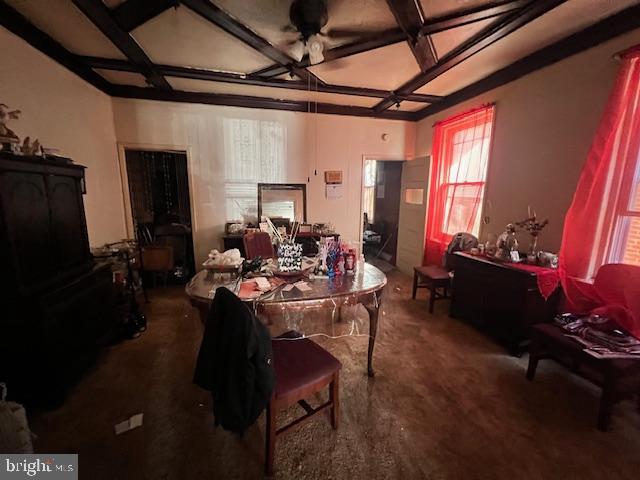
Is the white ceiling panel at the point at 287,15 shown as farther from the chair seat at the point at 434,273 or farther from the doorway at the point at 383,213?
the doorway at the point at 383,213

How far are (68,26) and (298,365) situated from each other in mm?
3194

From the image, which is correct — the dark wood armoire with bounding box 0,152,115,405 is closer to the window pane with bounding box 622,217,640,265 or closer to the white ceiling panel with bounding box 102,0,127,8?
the white ceiling panel with bounding box 102,0,127,8

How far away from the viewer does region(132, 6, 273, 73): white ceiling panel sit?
2.04m

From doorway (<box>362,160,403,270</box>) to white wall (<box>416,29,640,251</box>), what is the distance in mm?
1919

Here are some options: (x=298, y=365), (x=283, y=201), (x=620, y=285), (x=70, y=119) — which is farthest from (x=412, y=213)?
(x=70, y=119)

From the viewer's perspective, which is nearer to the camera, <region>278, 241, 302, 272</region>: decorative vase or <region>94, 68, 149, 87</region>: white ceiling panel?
<region>278, 241, 302, 272</region>: decorative vase

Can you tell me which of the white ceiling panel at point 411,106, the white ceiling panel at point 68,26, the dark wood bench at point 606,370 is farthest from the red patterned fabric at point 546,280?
the white ceiling panel at point 68,26

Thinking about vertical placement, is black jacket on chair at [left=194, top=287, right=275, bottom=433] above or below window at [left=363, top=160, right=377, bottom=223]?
below

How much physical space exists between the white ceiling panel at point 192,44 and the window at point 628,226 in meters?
3.31

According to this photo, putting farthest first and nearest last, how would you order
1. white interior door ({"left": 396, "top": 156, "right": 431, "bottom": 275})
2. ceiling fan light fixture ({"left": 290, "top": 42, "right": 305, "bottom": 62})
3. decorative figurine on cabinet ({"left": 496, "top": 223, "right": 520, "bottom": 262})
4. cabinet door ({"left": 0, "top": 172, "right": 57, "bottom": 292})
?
white interior door ({"left": 396, "top": 156, "right": 431, "bottom": 275})
decorative figurine on cabinet ({"left": 496, "top": 223, "right": 520, "bottom": 262})
ceiling fan light fixture ({"left": 290, "top": 42, "right": 305, "bottom": 62})
cabinet door ({"left": 0, "top": 172, "right": 57, "bottom": 292})

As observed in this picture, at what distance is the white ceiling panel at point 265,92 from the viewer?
10.6 ft

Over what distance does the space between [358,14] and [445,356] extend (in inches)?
112

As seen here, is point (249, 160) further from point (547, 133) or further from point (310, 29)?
point (547, 133)

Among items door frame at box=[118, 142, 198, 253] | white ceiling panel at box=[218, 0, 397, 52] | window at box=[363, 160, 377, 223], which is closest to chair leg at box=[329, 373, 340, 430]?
white ceiling panel at box=[218, 0, 397, 52]
